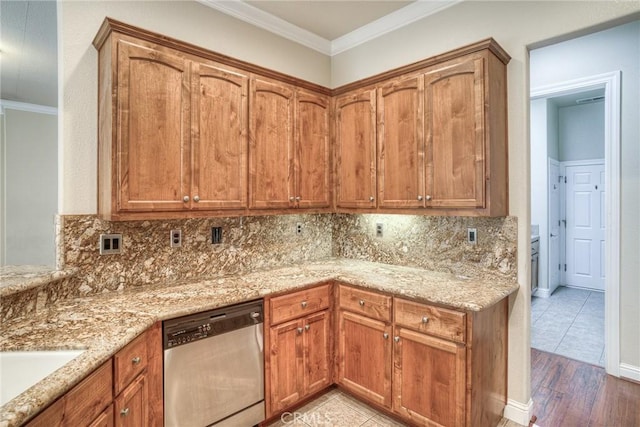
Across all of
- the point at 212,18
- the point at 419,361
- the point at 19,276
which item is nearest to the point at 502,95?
the point at 419,361

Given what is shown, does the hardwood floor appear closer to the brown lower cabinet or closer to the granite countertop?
the granite countertop

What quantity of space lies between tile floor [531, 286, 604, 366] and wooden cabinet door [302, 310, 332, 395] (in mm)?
2355

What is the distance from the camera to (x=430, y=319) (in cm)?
204

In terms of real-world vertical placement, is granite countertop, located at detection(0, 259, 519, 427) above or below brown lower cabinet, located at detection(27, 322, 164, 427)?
above

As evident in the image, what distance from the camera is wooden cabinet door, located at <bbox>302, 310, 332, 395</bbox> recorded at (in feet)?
7.97

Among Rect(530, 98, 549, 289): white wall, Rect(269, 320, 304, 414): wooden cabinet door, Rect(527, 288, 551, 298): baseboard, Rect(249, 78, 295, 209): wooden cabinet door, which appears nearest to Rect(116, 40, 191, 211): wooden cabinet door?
Rect(249, 78, 295, 209): wooden cabinet door

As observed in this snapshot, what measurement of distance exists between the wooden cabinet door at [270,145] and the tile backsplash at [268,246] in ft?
1.28

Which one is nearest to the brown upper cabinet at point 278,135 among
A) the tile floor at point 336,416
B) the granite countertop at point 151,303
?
the granite countertop at point 151,303

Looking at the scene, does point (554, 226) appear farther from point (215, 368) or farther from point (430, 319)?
point (215, 368)

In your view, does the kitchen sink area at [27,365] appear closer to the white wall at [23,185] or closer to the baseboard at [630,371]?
the white wall at [23,185]

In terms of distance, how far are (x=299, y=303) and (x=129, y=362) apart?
111cm

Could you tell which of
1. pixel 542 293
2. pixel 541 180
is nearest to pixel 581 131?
pixel 541 180

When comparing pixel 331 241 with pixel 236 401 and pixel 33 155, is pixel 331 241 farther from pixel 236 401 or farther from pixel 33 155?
pixel 33 155

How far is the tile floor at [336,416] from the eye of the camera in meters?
2.31
